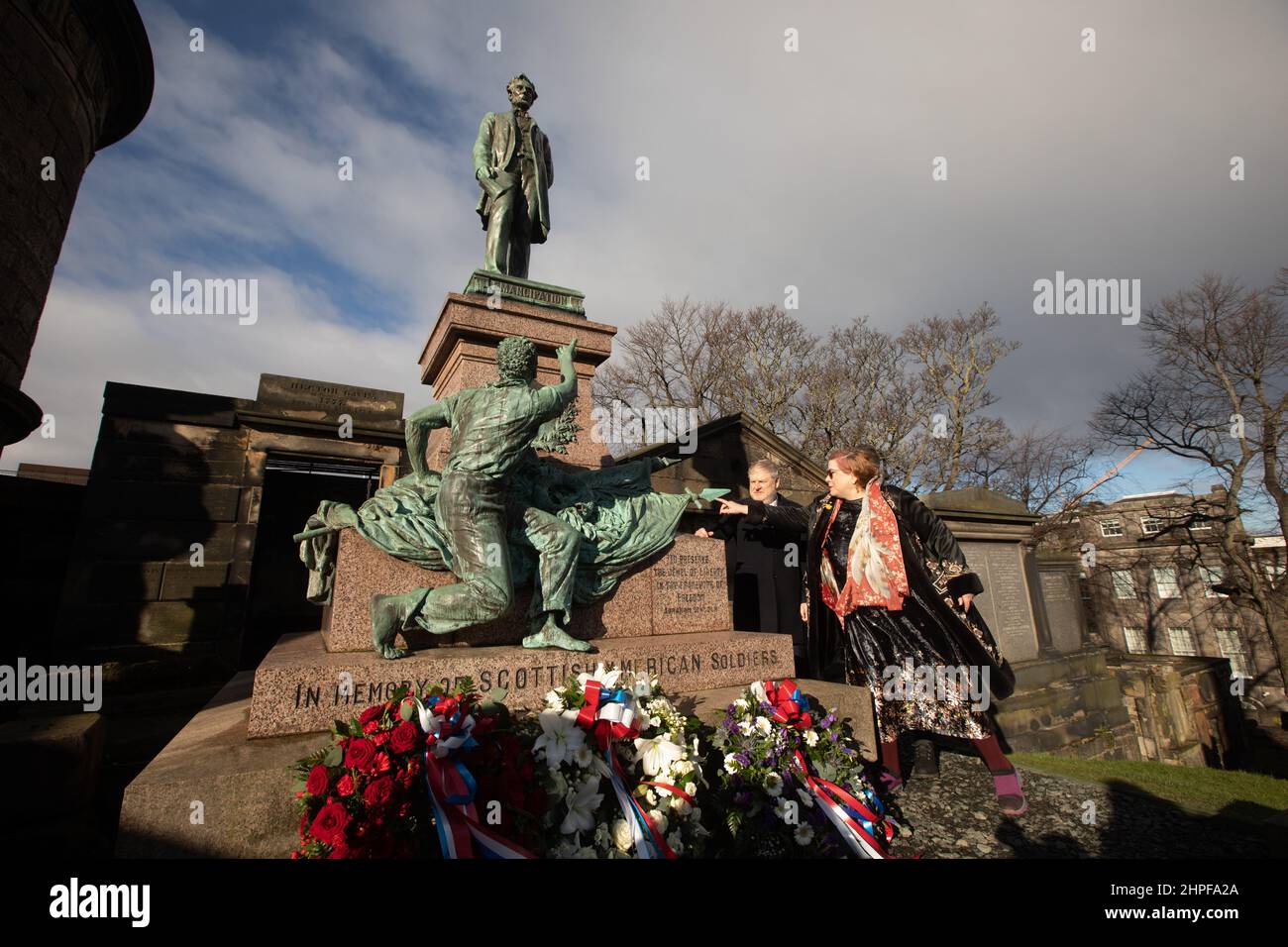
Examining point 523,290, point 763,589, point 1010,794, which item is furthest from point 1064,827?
point 763,589

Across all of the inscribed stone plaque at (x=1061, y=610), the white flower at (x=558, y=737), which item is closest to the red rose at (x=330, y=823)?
the white flower at (x=558, y=737)

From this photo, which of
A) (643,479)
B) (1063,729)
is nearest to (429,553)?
(643,479)

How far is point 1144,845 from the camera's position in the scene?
347 cm

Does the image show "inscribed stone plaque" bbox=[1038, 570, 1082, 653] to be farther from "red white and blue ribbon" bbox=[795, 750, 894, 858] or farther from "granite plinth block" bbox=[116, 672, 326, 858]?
"granite plinth block" bbox=[116, 672, 326, 858]

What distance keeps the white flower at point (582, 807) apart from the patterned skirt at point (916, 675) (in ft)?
8.44

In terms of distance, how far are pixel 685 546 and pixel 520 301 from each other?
337 cm

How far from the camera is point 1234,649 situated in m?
30.5

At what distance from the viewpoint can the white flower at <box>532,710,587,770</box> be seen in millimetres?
2846

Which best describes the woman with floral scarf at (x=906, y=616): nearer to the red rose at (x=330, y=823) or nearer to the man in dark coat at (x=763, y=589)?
the red rose at (x=330, y=823)

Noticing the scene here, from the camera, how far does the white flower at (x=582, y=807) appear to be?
2.67 metres

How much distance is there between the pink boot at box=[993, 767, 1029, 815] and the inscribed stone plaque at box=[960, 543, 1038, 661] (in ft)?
18.9

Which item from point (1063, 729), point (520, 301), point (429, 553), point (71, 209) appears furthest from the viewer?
point (71, 209)
